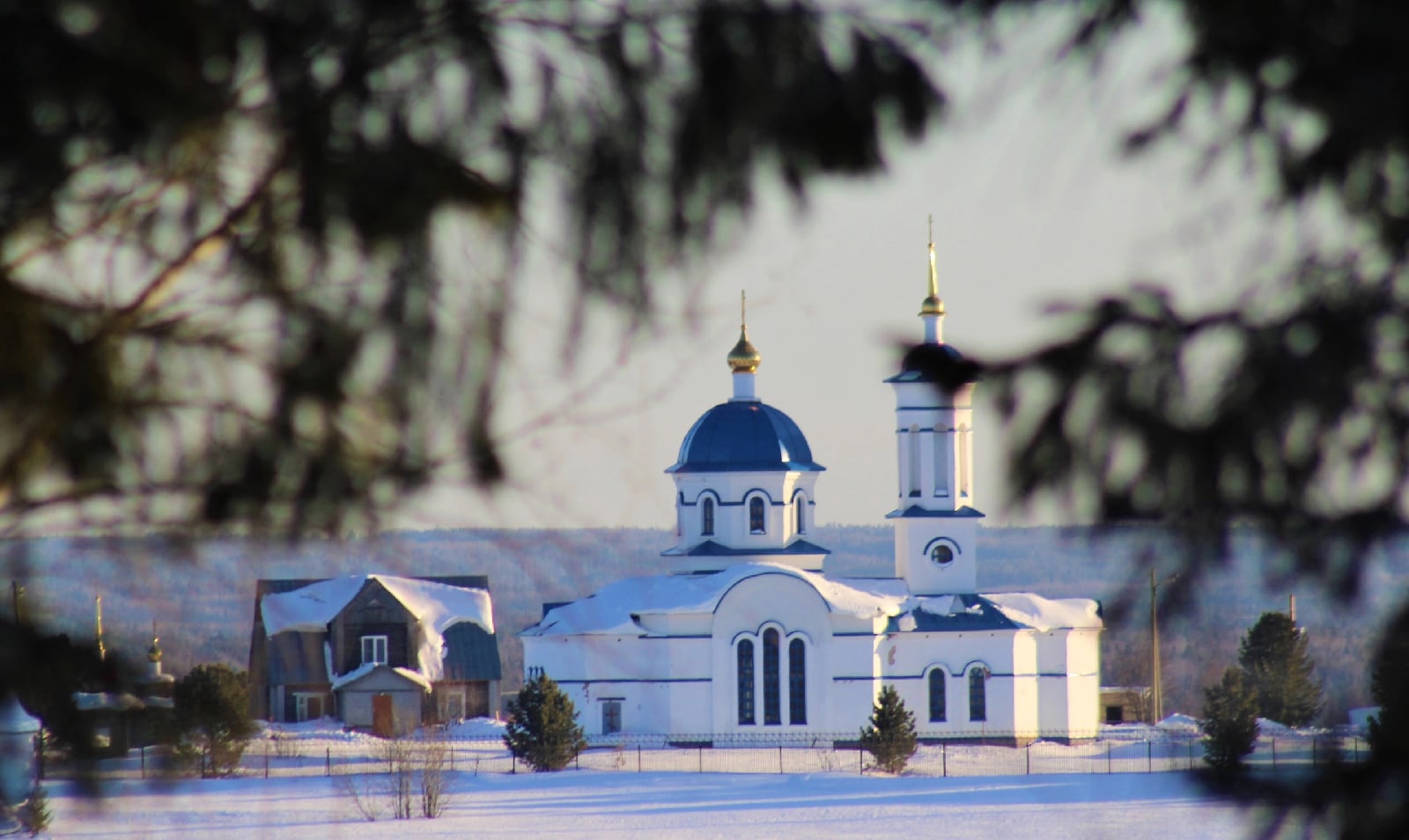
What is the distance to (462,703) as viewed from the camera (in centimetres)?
4594

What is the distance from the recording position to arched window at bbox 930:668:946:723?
4406 centimetres

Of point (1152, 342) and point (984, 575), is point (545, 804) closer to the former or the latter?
point (1152, 342)

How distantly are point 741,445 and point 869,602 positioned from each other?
5.74 m

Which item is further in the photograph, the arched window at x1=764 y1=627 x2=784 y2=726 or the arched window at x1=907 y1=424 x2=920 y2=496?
the arched window at x1=907 y1=424 x2=920 y2=496

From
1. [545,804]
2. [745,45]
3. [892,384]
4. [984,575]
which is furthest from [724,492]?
[745,45]

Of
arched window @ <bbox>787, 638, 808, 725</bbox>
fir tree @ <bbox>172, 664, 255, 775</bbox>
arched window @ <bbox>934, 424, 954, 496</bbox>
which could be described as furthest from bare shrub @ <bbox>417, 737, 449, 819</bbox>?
fir tree @ <bbox>172, 664, 255, 775</bbox>

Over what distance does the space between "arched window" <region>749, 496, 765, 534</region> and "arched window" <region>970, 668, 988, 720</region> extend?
6473 millimetres

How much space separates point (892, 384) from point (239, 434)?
4033cm

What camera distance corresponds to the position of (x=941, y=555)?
46500mm

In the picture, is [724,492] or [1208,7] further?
[724,492]

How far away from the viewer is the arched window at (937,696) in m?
44.1

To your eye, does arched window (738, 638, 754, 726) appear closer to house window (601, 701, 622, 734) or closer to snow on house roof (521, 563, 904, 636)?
snow on house roof (521, 563, 904, 636)

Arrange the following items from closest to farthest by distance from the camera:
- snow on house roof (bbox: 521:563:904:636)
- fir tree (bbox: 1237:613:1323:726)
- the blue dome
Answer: fir tree (bbox: 1237:613:1323:726) → snow on house roof (bbox: 521:563:904:636) → the blue dome

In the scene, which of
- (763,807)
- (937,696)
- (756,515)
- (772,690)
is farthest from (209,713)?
(756,515)
